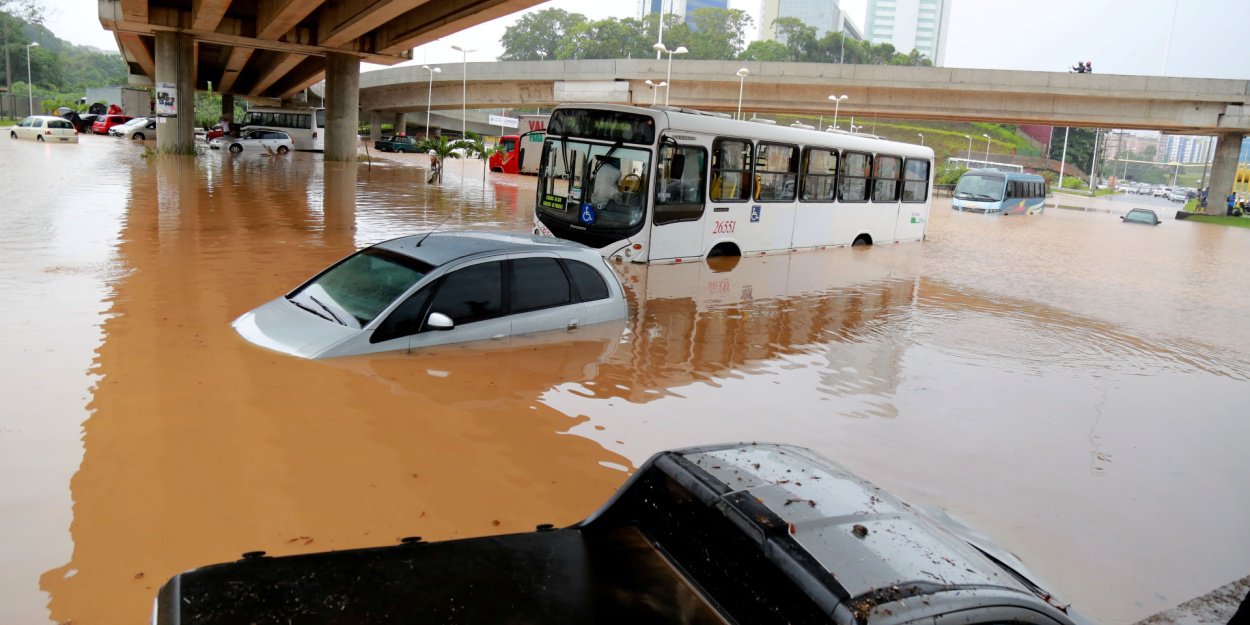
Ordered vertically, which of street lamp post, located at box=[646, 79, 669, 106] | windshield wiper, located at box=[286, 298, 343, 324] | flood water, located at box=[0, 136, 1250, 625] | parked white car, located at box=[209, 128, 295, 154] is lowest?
flood water, located at box=[0, 136, 1250, 625]

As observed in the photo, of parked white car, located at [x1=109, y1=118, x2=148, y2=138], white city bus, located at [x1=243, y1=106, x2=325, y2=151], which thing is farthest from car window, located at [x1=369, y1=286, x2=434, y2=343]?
parked white car, located at [x1=109, y1=118, x2=148, y2=138]

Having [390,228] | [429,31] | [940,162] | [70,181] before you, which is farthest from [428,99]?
[940,162]

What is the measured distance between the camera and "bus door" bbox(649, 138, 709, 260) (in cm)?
1504

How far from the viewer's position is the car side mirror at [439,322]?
7695 millimetres

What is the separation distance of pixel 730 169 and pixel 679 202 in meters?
1.61

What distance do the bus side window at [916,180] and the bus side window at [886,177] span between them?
1.23ft

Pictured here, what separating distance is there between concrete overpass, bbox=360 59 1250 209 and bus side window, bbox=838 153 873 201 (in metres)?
29.1

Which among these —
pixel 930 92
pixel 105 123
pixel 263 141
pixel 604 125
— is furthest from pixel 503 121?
pixel 604 125

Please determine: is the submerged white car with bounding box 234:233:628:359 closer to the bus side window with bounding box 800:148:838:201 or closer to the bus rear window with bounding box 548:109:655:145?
the bus rear window with bounding box 548:109:655:145

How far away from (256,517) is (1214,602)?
5.54 metres

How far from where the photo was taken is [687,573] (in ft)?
10.1

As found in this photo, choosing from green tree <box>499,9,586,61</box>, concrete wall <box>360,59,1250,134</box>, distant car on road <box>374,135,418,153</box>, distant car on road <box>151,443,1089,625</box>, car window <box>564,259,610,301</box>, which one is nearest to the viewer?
distant car on road <box>151,443,1089,625</box>

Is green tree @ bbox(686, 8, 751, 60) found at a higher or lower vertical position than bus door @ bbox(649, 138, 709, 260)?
higher

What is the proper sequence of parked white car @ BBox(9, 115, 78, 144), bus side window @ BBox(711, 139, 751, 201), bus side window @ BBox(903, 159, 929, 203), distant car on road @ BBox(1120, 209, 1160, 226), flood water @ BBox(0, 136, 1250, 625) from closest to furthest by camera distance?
flood water @ BBox(0, 136, 1250, 625), bus side window @ BBox(711, 139, 751, 201), bus side window @ BBox(903, 159, 929, 203), distant car on road @ BBox(1120, 209, 1160, 226), parked white car @ BBox(9, 115, 78, 144)
